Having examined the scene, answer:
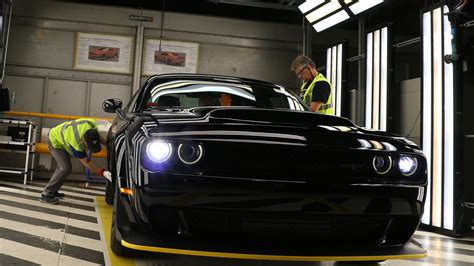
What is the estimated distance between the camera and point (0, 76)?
675cm

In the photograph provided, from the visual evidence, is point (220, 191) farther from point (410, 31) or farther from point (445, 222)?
point (410, 31)

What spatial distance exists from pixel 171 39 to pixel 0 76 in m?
3.03

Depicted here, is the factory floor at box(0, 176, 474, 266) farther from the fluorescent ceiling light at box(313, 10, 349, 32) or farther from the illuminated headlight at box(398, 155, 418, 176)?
the fluorescent ceiling light at box(313, 10, 349, 32)

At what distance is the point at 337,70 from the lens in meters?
6.21

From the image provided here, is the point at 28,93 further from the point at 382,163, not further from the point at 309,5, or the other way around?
the point at 382,163

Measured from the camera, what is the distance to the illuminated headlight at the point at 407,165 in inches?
68.6

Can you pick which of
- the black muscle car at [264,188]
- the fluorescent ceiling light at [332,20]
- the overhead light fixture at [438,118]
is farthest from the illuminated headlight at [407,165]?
the fluorescent ceiling light at [332,20]

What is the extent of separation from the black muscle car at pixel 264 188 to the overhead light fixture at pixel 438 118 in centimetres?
248

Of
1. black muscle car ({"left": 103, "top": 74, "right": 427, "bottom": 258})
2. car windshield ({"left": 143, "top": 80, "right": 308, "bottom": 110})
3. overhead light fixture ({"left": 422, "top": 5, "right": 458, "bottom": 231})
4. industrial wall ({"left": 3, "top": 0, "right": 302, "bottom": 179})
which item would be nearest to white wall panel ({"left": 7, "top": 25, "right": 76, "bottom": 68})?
industrial wall ({"left": 3, "top": 0, "right": 302, "bottom": 179})

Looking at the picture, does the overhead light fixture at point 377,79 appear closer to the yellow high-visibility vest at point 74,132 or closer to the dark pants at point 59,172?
the yellow high-visibility vest at point 74,132

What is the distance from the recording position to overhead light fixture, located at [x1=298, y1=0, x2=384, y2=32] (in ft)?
18.3

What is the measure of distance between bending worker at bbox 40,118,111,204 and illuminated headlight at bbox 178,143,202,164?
2.45m

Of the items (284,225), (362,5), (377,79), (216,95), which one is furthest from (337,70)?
(284,225)

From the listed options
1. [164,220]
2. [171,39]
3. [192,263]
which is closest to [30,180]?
[171,39]
